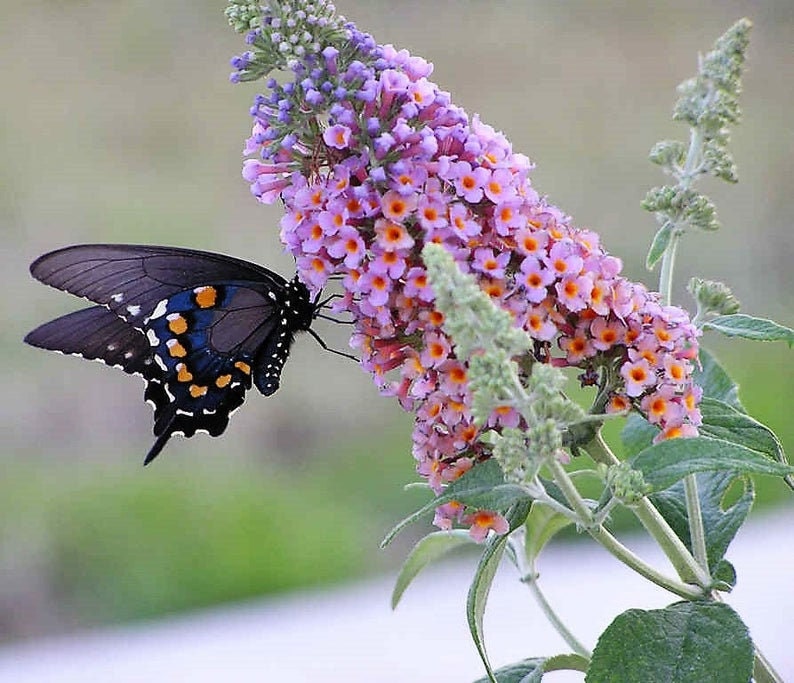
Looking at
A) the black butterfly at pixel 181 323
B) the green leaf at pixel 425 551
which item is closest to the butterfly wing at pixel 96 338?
the black butterfly at pixel 181 323

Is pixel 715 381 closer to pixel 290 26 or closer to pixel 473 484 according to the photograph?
pixel 473 484

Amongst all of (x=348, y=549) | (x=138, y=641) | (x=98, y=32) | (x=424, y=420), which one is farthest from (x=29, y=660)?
(x=98, y=32)

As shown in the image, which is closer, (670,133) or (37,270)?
(37,270)

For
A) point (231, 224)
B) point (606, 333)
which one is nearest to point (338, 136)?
point (606, 333)

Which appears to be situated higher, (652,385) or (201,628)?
(652,385)

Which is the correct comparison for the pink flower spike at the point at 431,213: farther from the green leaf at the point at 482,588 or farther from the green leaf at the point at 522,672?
the green leaf at the point at 522,672

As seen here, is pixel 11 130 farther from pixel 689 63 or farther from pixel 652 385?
pixel 652 385

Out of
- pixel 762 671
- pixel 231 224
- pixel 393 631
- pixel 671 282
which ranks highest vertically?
pixel 231 224
